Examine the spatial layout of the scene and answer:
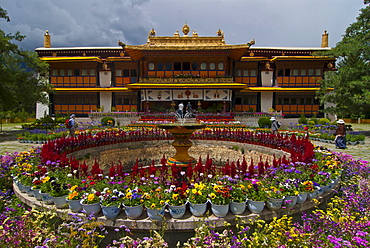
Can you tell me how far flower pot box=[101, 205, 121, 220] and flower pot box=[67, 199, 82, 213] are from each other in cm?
58

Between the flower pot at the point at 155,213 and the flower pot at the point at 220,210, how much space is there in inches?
38.4

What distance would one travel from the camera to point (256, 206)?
16.2ft

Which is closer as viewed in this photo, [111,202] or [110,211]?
[110,211]

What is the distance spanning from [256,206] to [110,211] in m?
2.83

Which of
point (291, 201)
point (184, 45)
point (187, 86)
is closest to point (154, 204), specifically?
point (291, 201)

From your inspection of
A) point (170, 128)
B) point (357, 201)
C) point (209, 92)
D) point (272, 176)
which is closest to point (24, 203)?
point (170, 128)

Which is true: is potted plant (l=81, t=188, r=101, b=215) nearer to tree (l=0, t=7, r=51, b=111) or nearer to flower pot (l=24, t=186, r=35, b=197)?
flower pot (l=24, t=186, r=35, b=197)

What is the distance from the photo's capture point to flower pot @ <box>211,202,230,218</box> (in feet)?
15.5

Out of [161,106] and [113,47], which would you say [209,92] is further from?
[113,47]

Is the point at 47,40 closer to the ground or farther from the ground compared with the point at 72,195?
farther from the ground

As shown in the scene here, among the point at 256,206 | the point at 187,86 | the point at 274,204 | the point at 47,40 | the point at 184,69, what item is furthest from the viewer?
the point at 47,40

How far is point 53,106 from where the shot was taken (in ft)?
108

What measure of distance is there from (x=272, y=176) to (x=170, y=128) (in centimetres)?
445

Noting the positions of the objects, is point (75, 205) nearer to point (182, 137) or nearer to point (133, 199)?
point (133, 199)
